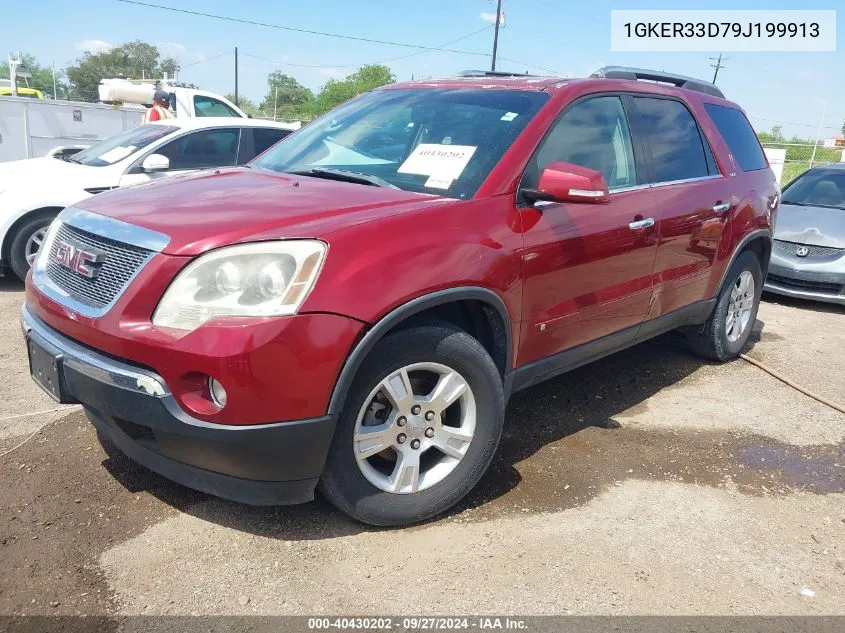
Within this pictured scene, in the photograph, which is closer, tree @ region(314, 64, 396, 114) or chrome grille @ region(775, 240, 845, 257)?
chrome grille @ region(775, 240, 845, 257)

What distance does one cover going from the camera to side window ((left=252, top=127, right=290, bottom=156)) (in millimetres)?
7441

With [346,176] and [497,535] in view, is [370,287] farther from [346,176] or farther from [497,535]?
[497,535]

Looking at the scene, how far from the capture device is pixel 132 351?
7.66 feet

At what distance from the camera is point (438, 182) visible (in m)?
3.01

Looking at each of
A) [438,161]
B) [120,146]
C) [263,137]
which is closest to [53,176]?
[120,146]

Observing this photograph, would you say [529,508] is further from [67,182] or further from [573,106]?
[67,182]

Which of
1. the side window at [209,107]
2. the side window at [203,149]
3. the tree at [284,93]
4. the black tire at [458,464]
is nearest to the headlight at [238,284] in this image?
the black tire at [458,464]

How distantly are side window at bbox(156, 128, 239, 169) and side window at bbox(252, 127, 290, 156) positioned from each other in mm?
210

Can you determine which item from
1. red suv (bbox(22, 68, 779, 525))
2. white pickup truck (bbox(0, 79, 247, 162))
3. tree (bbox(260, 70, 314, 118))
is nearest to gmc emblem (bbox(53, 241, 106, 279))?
red suv (bbox(22, 68, 779, 525))

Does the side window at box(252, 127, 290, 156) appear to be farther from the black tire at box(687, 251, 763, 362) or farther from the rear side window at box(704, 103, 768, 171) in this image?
the black tire at box(687, 251, 763, 362)

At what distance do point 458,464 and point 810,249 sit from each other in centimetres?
616

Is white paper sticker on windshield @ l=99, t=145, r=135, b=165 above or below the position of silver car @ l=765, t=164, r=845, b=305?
above

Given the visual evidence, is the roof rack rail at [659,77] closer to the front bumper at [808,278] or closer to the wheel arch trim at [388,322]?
the wheel arch trim at [388,322]

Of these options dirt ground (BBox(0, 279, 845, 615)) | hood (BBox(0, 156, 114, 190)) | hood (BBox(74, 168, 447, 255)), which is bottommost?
dirt ground (BBox(0, 279, 845, 615))
